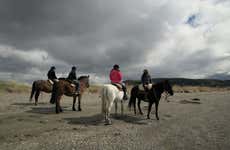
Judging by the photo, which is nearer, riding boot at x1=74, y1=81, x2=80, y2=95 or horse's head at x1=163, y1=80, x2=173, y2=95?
horse's head at x1=163, y1=80, x2=173, y2=95

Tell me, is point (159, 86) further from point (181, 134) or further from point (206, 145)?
point (206, 145)

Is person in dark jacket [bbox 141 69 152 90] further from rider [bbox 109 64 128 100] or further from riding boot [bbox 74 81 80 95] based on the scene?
riding boot [bbox 74 81 80 95]

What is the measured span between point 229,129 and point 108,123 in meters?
5.59

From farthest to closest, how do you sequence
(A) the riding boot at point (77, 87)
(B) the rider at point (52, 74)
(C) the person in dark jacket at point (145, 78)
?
(B) the rider at point (52, 74) < (A) the riding boot at point (77, 87) < (C) the person in dark jacket at point (145, 78)

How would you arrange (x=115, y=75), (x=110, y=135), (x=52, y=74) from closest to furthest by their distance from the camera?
(x=110, y=135) → (x=115, y=75) → (x=52, y=74)

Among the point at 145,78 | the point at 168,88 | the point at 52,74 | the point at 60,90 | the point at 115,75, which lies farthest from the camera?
the point at 52,74

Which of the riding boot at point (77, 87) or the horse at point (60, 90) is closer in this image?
the horse at point (60, 90)

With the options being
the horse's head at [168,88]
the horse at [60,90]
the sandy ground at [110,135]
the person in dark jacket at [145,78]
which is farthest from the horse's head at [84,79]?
the horse's head at [168,88]

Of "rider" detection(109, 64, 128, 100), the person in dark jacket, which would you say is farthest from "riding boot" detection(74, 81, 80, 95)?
the person in dark jacket

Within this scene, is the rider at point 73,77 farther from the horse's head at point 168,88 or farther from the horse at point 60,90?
the horse's head at point 168,88

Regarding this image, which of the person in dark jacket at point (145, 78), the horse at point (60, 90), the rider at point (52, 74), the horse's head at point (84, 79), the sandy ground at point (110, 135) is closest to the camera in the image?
the sandy ground at point (110, 135)

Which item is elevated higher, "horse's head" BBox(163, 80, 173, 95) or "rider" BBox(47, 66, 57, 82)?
"rider" BBox(47, 66, 57, 82)

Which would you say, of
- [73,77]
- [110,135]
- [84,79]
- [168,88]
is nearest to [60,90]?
[73,77]

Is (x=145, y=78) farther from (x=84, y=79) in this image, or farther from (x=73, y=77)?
(x=73, y=77)
